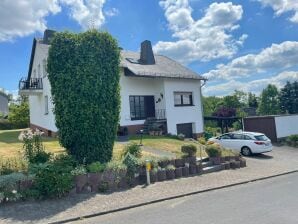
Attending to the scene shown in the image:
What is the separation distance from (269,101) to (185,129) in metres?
34.5

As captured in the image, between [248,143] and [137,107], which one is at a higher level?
[137,107]

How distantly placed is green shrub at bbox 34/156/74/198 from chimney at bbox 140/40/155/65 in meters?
19.6

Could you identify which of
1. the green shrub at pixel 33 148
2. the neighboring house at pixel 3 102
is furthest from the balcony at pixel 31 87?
the neighboring house at pixel 3 102

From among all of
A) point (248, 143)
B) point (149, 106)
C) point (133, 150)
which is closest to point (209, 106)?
point (149, 106)

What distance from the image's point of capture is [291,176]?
1437cm

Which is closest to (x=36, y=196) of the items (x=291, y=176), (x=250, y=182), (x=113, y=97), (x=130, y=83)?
(x=113, y=97)

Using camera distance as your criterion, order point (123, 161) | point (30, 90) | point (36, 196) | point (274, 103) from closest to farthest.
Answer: point (36, 196) → point (123, 161) → point (30, 90) → point (274, 103)

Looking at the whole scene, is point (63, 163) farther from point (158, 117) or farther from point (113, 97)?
point (158, 117)

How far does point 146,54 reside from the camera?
95.1 feet

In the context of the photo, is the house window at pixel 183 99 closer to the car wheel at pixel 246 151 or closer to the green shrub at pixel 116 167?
the car wheel at pixel 246 151

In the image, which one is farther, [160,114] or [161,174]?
[160,114]

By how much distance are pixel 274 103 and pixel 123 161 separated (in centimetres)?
5007

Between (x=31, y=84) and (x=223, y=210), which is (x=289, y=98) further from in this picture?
(x=223, y=210)

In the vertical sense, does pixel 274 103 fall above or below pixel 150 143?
above
